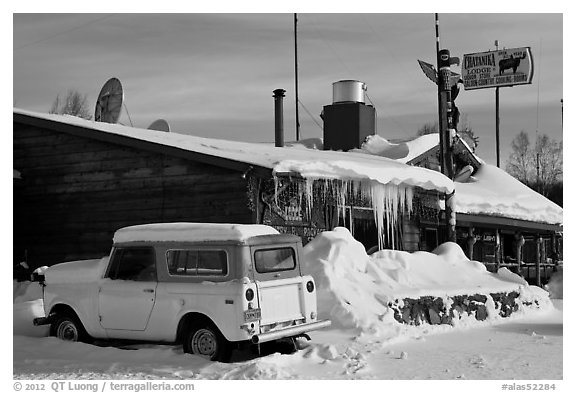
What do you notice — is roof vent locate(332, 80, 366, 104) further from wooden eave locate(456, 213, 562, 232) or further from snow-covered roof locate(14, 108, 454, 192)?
snow-covered roof locate(14, 108, 454, 192)

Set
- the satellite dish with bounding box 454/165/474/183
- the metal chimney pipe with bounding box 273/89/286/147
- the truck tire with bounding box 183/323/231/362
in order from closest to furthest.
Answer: the truck tire with bounding box 183/323/231/362, the metal chimney pipe with bounding box 273/89/286/147, the satellite dish with bounding box 454/165/474/183

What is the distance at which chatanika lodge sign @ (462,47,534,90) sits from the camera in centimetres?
2773

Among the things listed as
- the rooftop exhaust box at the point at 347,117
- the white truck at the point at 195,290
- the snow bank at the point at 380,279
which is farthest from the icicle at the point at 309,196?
the rooftop exhaust box at the point at 347,117

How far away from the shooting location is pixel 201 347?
9.11m

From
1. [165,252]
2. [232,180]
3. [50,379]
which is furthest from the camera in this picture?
[232,180]

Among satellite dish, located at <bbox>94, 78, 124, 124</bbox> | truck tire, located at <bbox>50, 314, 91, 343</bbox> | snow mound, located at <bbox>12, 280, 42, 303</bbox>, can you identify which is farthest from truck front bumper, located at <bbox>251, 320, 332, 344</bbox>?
satellite dish, located at <bbox>94, 78, 124, 124</bbox>

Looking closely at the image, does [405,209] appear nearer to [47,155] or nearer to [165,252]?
[47,155]

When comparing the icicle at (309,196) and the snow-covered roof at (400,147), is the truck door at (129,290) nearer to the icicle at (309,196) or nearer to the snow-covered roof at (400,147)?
the icicle at (309,196)

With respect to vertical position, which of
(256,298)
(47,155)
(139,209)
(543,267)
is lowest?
(543,267)

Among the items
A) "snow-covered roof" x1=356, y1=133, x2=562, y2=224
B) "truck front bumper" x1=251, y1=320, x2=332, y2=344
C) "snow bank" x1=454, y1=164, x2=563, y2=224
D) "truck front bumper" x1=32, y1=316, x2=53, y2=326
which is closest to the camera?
"truck front bumper" x1=251, y1=320, x2=332, y2=344

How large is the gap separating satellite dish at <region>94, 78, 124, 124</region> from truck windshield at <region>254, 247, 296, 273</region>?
36.0 feet
